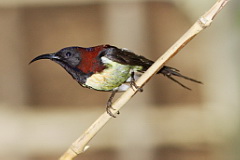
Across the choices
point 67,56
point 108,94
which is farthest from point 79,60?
point 108,94

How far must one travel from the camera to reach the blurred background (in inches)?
37.2

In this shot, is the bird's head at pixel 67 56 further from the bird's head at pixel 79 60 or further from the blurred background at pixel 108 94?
the blurred background at pixel 108 94

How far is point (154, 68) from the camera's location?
28cm

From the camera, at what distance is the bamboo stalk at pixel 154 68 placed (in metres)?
0.26

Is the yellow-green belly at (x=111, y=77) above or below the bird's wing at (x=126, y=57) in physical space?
below

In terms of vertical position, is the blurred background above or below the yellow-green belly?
below

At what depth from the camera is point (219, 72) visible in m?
1.08

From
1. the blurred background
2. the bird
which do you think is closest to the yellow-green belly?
the bird

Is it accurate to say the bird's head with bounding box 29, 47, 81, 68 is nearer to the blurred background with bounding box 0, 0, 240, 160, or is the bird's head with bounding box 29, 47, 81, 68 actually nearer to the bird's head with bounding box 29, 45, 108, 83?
the bird's head with bounding box 29, 45, 108, 83

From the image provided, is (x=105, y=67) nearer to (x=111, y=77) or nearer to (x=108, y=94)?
(x=111, y=77)

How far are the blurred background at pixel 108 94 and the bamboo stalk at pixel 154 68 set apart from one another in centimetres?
61

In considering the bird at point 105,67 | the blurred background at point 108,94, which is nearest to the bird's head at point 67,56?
the bird at point 105,67

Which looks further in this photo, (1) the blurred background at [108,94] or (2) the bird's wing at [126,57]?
(1) the blurred background at [108,94]

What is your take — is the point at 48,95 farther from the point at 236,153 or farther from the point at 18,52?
the point at 236,153
